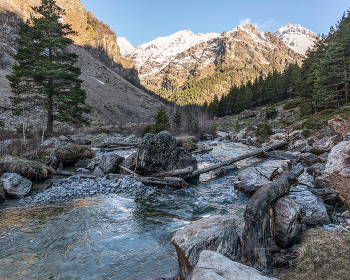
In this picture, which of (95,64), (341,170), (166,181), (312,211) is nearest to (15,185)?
(166,181)

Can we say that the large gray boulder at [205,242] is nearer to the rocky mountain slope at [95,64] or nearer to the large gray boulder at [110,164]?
the large gray boulder at [110,164]

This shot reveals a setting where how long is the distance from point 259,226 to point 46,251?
485 cm

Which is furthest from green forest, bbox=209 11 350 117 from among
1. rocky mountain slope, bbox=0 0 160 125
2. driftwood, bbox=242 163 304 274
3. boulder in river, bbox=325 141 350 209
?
rocky mountain slope, bbox=0 0 160 125

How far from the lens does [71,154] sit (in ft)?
46.9

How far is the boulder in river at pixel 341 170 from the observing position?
455 centimetres

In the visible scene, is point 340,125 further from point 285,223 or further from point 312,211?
point 285,223

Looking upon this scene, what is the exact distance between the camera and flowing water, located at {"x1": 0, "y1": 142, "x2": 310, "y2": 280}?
4.03 meters

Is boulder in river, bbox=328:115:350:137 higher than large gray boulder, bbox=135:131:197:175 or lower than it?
higher

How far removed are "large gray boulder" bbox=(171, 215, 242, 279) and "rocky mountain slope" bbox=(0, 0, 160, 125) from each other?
36.4 m

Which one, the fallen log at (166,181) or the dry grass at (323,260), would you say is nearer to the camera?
the dry grass at (323,260)

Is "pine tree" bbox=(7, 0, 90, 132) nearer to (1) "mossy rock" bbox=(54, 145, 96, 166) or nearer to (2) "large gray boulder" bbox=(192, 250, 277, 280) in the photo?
(1) "mossy rock" bbox=(54, 145, 96, 166)

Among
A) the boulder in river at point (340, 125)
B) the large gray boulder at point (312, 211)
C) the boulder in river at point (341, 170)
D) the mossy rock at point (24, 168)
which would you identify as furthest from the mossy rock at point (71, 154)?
the boulder in river at point (340, 125)

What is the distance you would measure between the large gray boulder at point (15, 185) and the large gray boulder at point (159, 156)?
16.1 feet

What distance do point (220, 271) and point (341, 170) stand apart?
4.01 metres
